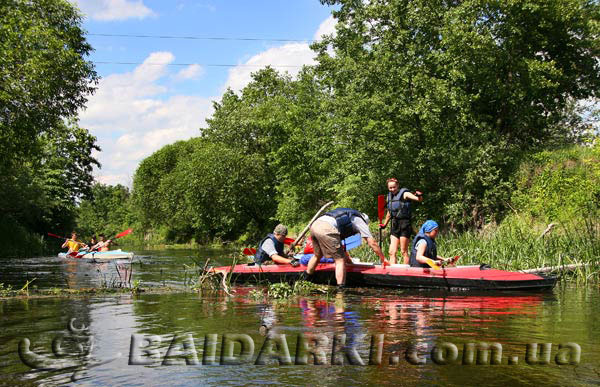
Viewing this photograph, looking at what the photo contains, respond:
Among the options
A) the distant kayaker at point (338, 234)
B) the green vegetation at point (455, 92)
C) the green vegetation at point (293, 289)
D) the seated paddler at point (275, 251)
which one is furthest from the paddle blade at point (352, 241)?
the green vegetation at point (455, 92)

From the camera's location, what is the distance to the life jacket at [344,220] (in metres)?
10.5

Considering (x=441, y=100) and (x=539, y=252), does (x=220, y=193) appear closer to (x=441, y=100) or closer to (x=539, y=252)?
(x=441, y=100)

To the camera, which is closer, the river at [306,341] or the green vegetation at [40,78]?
the river at [306,341]

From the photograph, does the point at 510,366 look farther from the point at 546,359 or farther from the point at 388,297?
the point at 388,297

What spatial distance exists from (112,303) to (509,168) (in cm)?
1501

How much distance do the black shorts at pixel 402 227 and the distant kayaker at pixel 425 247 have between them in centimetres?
152

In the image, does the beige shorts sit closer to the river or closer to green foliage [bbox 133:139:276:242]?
the river

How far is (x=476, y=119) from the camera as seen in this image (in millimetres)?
21141

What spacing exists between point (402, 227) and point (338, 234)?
2.45 meters

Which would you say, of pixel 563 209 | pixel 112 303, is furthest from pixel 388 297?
pixel 563 209

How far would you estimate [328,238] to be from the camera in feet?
33.9

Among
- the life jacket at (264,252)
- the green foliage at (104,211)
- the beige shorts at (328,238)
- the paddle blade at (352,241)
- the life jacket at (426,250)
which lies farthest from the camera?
the green foliage at (104,211)

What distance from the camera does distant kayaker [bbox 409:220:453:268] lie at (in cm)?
1043

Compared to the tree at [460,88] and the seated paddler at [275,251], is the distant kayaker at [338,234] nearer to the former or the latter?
the seated paddler at [275,251]
